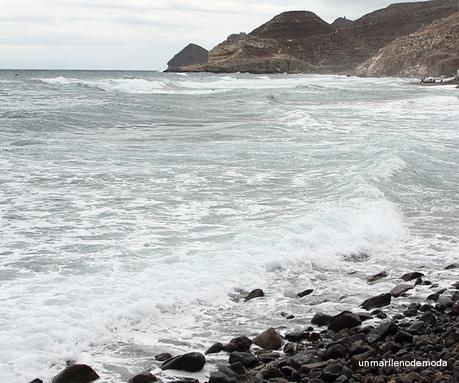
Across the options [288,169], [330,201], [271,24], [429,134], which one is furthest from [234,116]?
[271,24]

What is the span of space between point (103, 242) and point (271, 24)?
560ft

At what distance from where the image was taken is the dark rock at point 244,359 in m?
4.62

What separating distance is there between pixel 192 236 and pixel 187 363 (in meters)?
3.38

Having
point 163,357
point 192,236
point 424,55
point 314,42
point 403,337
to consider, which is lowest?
point 163,357

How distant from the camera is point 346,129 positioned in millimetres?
20359

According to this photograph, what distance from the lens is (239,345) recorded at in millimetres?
4926

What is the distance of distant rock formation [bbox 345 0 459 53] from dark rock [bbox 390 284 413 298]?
158951 mm

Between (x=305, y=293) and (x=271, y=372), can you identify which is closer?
(x=271, y=372)

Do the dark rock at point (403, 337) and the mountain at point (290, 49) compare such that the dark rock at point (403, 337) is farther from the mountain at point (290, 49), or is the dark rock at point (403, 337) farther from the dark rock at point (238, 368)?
the mountain at point (290, 49)

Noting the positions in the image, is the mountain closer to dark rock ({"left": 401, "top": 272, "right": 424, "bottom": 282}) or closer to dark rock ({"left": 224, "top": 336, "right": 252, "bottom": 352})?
dark rock ({"left": 401, "top": 272, "right": 424, "bottom": 282})

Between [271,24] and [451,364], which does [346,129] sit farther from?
[271,24]

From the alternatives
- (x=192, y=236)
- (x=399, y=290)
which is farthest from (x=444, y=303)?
(x=192, y=236)

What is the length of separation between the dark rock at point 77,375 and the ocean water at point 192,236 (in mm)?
118

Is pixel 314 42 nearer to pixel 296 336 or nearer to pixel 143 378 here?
pixel 296 336
